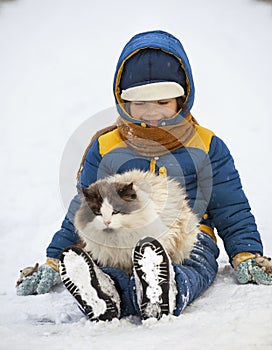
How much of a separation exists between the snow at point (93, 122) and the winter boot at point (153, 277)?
0.04 m

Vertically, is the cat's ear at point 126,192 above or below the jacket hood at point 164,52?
below

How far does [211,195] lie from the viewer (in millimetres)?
2205

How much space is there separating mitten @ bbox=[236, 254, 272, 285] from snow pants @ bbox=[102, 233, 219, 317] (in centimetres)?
10

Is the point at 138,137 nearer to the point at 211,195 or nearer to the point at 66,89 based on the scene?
the point at 211,195

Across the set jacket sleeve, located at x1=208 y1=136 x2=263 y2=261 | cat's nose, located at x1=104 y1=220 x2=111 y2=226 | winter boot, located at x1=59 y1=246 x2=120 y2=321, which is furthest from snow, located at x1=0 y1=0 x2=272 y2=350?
cat's nose, located at x1=104 y1=220 x2=111 y2=226

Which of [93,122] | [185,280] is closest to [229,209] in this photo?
[185,280]

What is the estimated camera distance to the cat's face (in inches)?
67.7

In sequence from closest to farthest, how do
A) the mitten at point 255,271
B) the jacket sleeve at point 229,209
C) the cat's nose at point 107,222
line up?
the cat's nose at point 107,222, the mitten at point 255,271, the jacket sleeve at point 229,209

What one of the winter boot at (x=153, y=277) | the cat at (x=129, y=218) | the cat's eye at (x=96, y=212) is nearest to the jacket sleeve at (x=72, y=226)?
the cat at (x=129, y=218)

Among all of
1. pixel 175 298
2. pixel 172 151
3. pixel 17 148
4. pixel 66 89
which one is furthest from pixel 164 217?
pixel 66 89

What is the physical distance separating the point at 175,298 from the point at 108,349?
1.09 feet

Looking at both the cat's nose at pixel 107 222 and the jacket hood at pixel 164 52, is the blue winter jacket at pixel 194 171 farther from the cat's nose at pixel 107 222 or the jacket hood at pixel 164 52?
the cat's nose at pixel 107 222

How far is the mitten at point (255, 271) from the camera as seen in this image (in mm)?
1986

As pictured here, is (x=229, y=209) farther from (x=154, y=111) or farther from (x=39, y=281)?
(x=39, y=281)
